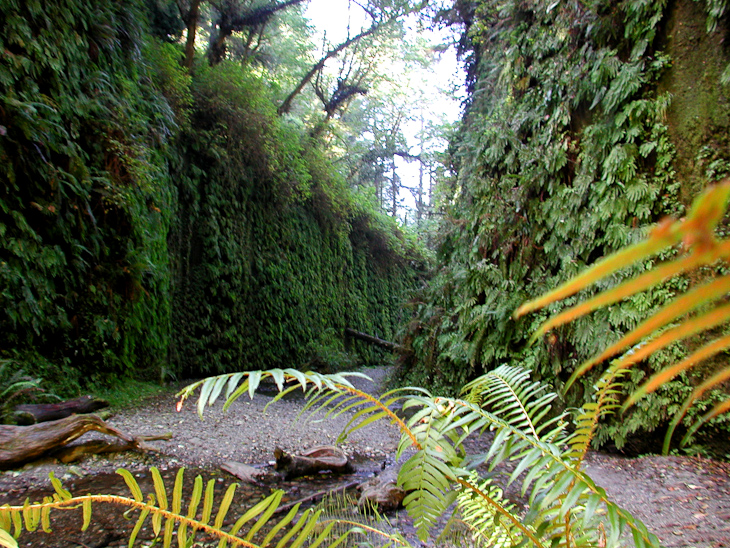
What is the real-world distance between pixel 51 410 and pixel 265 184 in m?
5.97

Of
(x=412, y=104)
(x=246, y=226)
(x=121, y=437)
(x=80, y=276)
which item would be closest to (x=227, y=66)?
(x=246, y=226)

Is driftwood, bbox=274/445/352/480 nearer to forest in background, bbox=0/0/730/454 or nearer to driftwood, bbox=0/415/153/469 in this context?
driftwood, bbox=0/415/153/469

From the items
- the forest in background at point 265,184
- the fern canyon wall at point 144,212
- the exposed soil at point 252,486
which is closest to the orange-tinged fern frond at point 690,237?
the exposed soil at point 252,486

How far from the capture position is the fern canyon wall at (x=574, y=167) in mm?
3561

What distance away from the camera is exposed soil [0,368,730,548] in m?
2.16

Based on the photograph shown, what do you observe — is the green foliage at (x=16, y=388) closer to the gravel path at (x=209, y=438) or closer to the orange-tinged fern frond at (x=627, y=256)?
the gravel path at (x=209, y=438)

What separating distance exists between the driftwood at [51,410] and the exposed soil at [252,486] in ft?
0.84

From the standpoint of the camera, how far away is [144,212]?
5488 mm

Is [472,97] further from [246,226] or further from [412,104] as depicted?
[412,104]

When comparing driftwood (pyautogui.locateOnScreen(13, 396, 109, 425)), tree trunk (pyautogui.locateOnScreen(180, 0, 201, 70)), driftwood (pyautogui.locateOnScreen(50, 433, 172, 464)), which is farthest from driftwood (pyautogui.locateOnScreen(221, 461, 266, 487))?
tree trunk (pyautogui.locateOnScreen(180, 0, 201, 70))

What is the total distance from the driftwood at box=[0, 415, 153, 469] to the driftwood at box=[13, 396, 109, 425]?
0.33 metres

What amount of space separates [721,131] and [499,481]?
10.8ft

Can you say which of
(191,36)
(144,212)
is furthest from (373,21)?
(144,212)

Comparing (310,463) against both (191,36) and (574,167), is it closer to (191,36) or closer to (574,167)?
(574,167)
